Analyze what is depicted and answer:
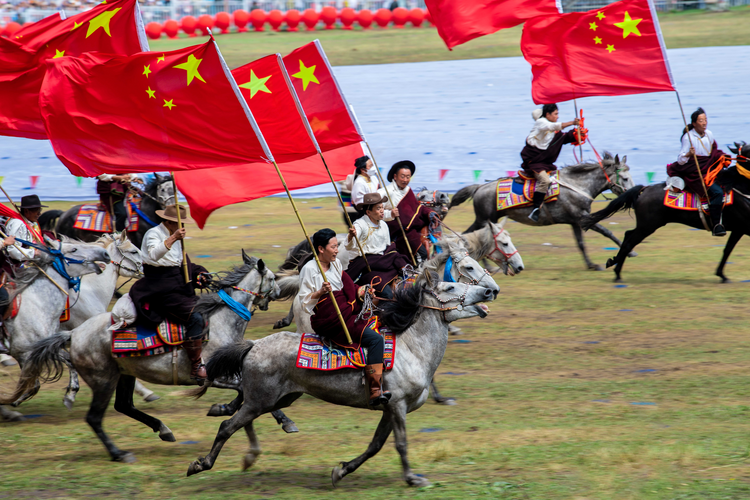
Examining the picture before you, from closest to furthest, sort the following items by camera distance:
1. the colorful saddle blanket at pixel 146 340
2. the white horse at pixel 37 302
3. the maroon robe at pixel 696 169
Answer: the colorful saddle blanket at pixel 146 340 → the white horse at pixel 37 302 → the maroon robe at pixel 696 169

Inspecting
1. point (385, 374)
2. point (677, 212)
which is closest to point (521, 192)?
point (677, 212)

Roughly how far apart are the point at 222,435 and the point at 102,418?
141 centimetres

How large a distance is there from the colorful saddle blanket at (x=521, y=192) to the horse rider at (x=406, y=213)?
15.1 feet

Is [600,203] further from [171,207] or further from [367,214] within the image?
[171,207]

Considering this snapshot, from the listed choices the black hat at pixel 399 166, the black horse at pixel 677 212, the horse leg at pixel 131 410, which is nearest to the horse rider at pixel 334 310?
the horse leg at pixel 131 410

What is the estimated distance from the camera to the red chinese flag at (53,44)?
10383mm

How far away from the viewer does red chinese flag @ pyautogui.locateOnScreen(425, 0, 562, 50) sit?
1348 centimetres

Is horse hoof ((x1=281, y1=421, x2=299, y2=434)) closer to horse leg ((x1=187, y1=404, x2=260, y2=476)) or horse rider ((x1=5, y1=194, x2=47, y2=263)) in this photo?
horse leg ((x1=187, y1=404, x2=260, y2=476))

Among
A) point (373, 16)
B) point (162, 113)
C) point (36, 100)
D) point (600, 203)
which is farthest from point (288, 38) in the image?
point (162, 113)

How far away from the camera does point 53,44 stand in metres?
10.7

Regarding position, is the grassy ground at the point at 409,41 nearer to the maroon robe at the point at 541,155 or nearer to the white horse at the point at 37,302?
the maroon robe at the point at 541,155

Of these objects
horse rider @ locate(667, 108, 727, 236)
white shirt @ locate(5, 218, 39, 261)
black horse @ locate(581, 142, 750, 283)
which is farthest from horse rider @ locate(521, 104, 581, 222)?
white shirt @ locate(5, 218, 39, 261)

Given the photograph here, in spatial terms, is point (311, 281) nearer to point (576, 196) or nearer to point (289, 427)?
point (289, 427)

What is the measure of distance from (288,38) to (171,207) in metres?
37.5
